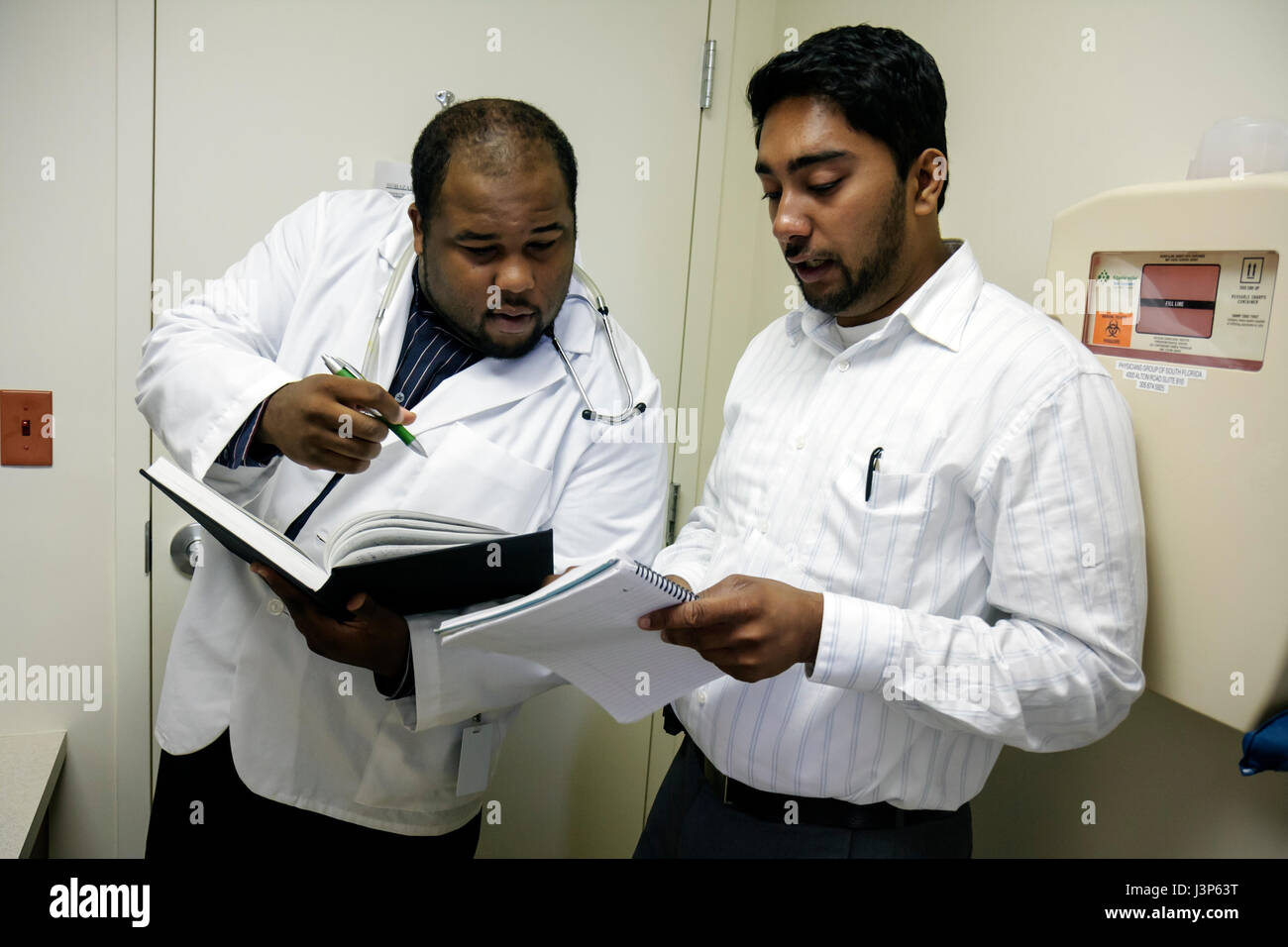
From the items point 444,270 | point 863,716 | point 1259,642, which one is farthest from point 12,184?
point 1259,642

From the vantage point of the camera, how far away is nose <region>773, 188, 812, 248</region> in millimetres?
1056

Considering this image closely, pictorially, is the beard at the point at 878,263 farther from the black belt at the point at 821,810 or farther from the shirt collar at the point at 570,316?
the black belt at the point at 821,810

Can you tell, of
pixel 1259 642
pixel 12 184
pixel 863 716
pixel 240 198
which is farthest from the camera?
pixel 240 198

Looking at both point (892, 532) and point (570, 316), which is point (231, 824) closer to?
point (570, 316)

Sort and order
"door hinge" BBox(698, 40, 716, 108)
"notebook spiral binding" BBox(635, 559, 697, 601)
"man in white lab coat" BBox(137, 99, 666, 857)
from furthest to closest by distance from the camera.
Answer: "door hinge" BBox(698, 40, 716, 108)
"man in white lab coat" BBox(137, 99, 666, 857)
"notebook spiral binding" BBox(635, 559, 697, 601)

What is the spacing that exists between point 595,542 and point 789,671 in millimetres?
353

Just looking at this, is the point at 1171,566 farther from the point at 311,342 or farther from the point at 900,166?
the point at 311,342

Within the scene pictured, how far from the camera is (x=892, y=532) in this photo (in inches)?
38.9

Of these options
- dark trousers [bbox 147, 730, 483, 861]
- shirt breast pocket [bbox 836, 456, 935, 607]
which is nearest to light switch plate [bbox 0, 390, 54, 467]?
dark trousers [bbox 147, 730, 483, 861]

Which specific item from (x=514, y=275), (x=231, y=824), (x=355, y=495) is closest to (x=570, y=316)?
(x=514, y=275)

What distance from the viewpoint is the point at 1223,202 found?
0.85m

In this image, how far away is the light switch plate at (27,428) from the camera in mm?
1529

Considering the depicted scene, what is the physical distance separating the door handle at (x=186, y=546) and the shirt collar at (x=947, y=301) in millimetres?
1230

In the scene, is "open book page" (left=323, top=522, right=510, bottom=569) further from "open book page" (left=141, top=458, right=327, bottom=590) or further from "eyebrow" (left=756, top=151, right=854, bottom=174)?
"eyebrow" (left=756, top=151, right=854, bottom=174)
